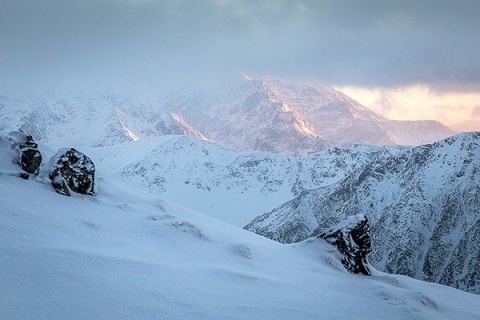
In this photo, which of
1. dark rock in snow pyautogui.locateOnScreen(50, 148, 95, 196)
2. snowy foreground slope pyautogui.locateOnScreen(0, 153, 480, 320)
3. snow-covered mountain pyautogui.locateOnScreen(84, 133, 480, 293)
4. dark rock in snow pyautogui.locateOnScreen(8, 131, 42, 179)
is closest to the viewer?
snowy foreground slope pyautogui.locateOnScreen(0, 153, 480, 320)

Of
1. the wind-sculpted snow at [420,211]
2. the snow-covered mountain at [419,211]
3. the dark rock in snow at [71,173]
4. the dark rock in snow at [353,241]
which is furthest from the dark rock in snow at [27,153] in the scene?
the wind-sculpted snow at [420,211]

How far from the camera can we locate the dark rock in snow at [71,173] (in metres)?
13.4

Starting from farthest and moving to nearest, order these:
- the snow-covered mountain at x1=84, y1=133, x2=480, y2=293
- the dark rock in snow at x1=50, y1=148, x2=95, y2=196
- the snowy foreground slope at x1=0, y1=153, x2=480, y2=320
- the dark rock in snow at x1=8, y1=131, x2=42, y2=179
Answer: the snow-covered mountain at x1=84, y1=133, x2=480, y2=293
the dark rock in snow at x1=8, y1=131, x2=42, y2=179
the dark rock in snow at x1=50, y1=148, x2=95, y2=196
the snowy foreground slope at x1=0, y1=153, x2=480, y2=320

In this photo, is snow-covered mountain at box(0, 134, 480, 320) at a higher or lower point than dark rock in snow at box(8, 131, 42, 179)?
lower

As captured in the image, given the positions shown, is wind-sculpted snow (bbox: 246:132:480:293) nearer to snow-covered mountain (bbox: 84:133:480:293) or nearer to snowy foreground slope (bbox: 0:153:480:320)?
snow-covered mountain (bbox: 84:133:480:293)

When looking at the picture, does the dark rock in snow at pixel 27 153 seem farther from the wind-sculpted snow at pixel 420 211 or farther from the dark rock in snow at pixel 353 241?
the wind-sculpted snow at pixel 420 211

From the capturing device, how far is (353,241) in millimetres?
14570

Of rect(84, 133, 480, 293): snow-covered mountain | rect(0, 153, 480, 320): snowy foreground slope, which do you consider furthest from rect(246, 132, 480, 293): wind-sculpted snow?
rect(0, 153, 480, 320): snowy foreground slope

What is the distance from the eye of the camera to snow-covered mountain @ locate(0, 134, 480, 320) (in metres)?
6.91

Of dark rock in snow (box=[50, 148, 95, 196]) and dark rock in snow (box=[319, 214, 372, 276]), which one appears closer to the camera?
dark rock in snow (box=[50, 148, 95, 196])

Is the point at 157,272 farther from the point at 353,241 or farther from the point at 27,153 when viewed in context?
the point at 353,241

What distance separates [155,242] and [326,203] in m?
144

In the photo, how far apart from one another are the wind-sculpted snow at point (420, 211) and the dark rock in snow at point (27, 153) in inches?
4673

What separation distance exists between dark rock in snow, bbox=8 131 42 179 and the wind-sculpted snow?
119 metres
